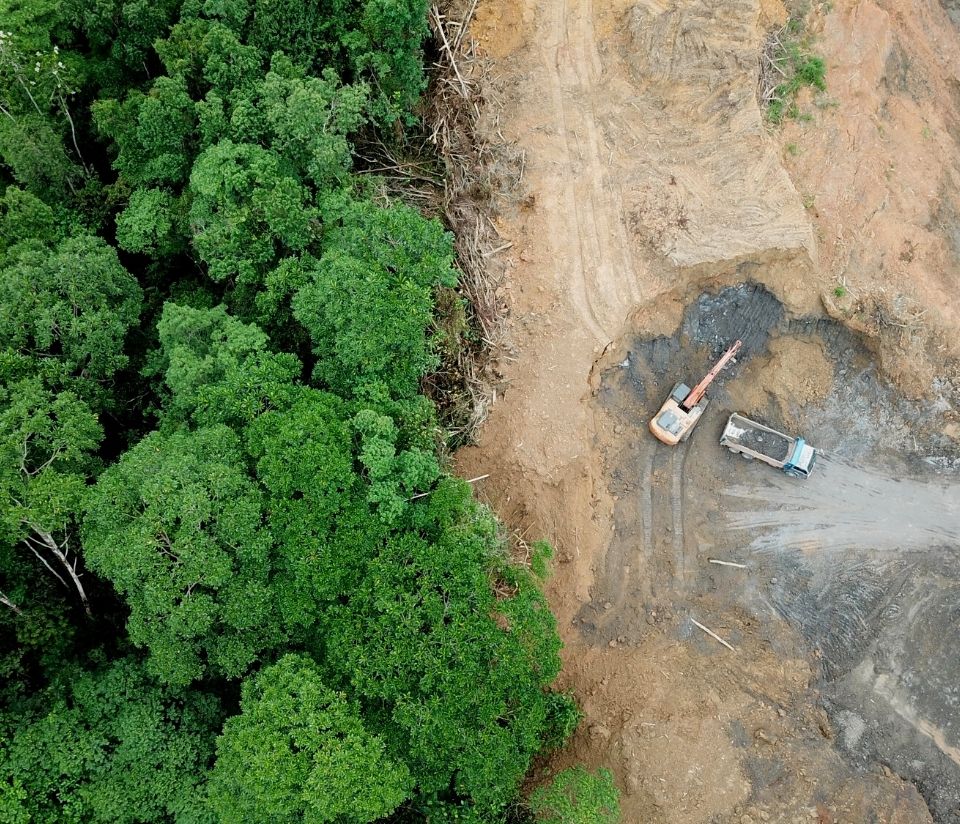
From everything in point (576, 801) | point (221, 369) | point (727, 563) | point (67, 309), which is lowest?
point (727, 563)

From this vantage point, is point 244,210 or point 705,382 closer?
point 244,210

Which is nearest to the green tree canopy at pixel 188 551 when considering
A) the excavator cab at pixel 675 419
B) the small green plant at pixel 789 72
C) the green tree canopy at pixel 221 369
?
the green tree canopy at pixel 221 369

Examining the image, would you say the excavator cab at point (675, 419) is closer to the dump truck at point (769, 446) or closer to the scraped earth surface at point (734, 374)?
the scraped earth surface at point (734, 374)

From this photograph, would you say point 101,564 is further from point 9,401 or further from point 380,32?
point 380,32

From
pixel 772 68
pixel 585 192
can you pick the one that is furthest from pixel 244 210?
pixel 772 68

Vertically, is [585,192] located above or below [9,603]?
above

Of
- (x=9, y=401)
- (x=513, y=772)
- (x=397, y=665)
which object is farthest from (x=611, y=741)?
(x=9, y=401)

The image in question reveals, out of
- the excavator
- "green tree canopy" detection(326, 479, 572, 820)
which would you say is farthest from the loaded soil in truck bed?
"green tree canopy" detection(326, 479, 572, 820)

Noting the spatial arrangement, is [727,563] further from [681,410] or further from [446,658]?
[446,658]
